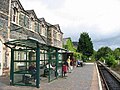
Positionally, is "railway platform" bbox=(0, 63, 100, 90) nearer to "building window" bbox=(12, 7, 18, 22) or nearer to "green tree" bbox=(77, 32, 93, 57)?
"building window" bbox=(12, 7, 18, 22)

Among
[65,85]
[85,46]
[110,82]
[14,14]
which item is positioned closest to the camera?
[65,85]

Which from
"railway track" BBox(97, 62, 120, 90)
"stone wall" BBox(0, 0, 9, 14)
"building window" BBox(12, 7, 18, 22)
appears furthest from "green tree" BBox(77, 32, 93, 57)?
"stone wall" BBox(0, 0, 9, 14)

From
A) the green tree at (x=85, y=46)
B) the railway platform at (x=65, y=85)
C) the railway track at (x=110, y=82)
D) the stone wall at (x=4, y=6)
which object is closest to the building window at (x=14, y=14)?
the stone wall at (x=4, y=6)

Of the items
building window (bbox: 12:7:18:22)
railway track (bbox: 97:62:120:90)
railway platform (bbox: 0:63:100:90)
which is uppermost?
building window (bbox: 12:7:18:22)

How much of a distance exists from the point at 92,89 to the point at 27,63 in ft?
14.1

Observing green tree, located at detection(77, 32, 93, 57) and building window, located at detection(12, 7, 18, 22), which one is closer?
building window, located at detection(12, 7, 18, 22)

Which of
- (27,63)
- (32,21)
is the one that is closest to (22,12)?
(32,21)

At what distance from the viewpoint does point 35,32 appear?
96.2 feet

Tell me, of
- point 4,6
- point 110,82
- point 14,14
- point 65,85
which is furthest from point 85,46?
point 65,85

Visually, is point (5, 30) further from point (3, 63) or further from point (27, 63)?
point (27, 63)

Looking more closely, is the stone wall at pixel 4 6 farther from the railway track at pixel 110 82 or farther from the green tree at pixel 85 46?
the green tree at pixel 85 46

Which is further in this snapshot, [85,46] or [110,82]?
[85,46]

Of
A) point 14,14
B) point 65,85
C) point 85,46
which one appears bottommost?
point 65,85

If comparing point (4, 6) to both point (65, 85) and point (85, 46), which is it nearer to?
point (65, 85)
